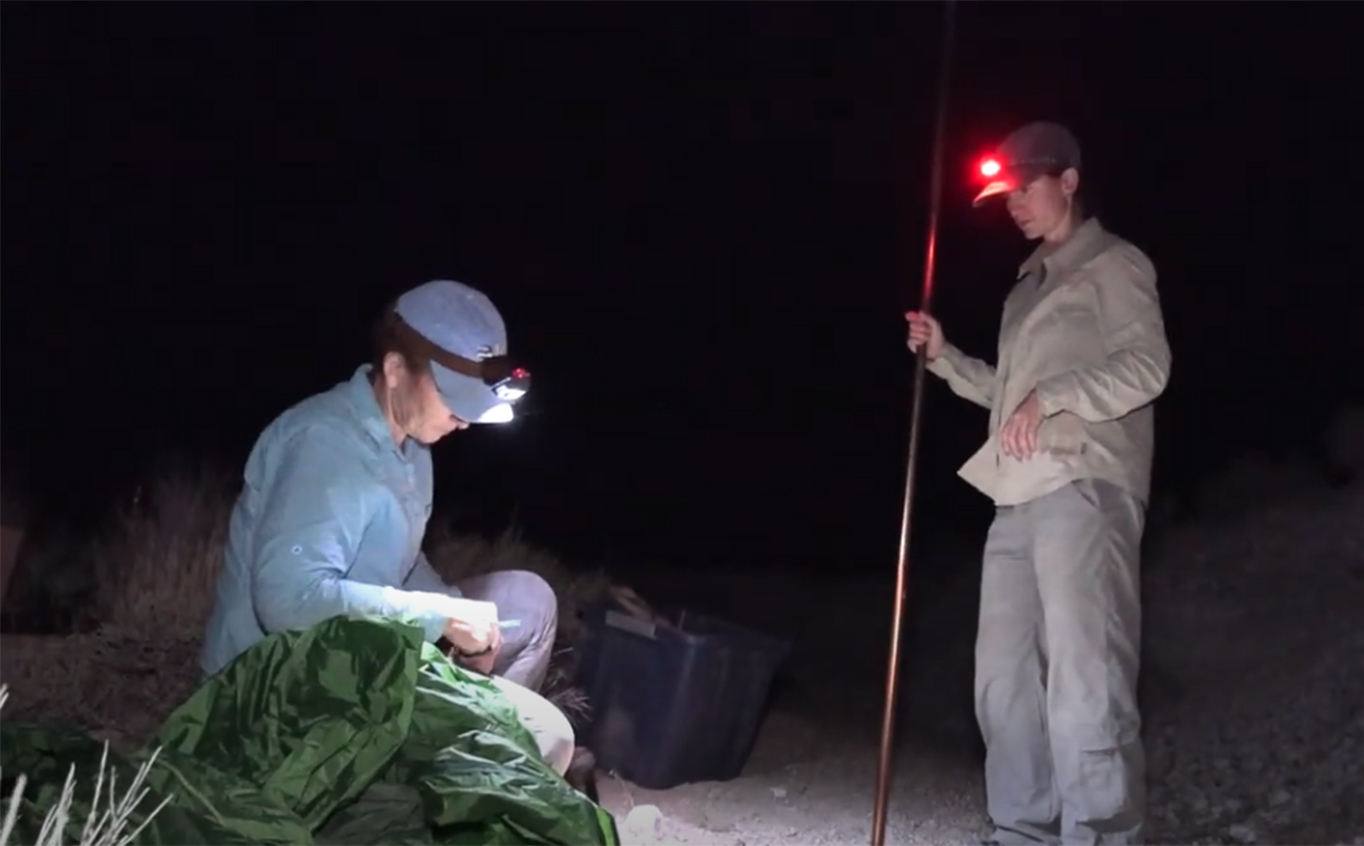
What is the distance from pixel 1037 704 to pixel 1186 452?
7.66m

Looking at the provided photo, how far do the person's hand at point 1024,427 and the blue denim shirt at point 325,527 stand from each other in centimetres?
166

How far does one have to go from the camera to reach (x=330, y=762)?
349cm

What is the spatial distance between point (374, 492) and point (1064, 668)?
1.99m

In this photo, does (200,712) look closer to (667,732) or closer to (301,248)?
(667,732)

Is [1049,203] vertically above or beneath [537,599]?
above

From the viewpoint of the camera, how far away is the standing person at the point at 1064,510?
4.62m

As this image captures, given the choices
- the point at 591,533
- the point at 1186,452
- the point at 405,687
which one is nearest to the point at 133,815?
the point at 405,687

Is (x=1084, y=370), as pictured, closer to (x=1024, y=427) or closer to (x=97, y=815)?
(x=1024, y=427)

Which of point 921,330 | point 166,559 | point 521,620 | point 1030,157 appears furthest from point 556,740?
point 166,559

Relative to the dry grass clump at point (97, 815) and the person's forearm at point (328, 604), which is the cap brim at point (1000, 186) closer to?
the person's forearm at point (328, 604)

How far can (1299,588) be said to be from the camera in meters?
7.85

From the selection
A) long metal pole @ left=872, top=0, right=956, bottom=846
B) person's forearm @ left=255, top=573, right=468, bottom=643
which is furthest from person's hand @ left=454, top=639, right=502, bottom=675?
long metal pole @ left=872, top=0, right=956, bottom=846

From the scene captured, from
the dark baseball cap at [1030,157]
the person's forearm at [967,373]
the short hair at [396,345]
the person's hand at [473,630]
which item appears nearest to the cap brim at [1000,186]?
the dark baseball cap at [1030,157]

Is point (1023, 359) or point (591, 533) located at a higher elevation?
point (1023, 359)
